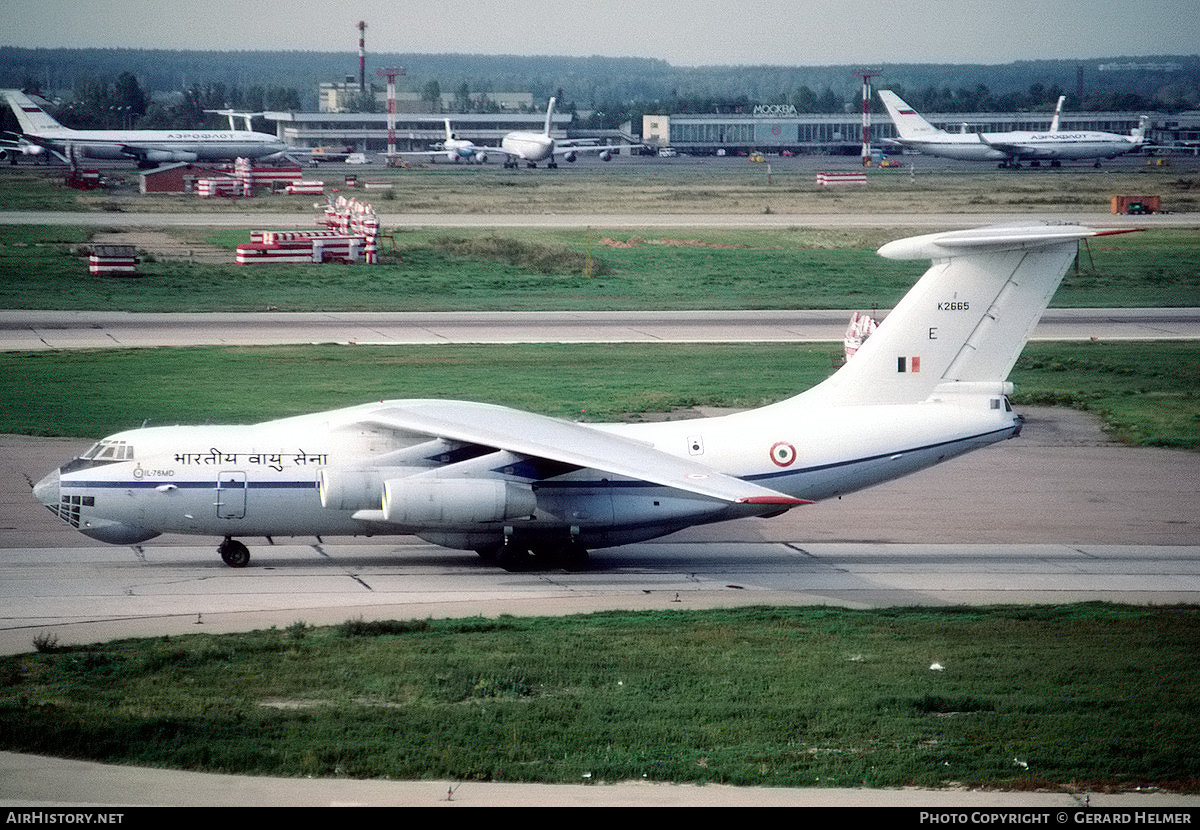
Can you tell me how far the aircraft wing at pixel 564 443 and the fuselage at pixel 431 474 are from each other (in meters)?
0.54

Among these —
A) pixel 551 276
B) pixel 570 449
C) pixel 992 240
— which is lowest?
pixel 551 276

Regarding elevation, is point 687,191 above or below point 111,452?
above

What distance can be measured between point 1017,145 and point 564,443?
425 ft

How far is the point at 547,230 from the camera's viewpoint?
80875 mm

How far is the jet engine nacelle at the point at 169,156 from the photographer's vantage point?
133 metres

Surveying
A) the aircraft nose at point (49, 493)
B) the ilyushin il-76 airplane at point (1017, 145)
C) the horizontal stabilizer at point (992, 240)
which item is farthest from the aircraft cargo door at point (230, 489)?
the ilyushin il-76 airplane at point (1017, 145)

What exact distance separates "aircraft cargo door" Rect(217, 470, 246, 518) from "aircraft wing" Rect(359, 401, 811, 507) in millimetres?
2232

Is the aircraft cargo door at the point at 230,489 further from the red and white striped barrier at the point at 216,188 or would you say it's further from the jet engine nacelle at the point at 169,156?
the jet engine nacelle at the point at 169,156

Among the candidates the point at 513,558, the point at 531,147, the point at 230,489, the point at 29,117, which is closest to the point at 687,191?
the point at 531,147

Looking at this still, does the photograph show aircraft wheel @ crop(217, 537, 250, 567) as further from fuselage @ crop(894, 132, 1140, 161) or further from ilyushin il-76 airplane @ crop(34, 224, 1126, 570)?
fuselage @ crop(894, 132, 1140, 161)

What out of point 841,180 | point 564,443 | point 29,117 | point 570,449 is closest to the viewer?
point 570,449

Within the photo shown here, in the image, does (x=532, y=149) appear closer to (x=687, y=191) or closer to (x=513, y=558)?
(x=687, y=191)

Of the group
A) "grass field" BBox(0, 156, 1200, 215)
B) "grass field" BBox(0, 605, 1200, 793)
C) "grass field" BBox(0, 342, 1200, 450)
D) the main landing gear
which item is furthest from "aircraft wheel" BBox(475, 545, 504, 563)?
"grass field" BBox(0, 156, 1200, 215)

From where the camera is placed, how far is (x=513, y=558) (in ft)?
79.5
